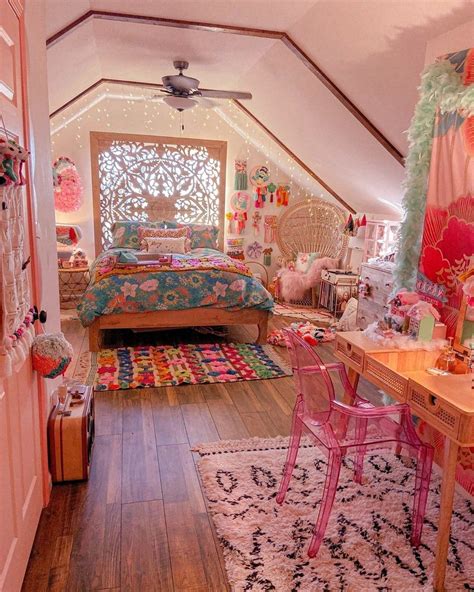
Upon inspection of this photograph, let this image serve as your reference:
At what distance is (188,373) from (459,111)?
8.33 feet

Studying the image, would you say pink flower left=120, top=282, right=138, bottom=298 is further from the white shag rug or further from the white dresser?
the white dresser

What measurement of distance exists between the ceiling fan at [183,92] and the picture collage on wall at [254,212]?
2279 millimetres

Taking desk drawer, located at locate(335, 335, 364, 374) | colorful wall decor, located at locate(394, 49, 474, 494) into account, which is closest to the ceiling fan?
colorful wall decor, located at locate(394, 49, 474, 494)

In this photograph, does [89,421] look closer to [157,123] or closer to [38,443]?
[38,443]

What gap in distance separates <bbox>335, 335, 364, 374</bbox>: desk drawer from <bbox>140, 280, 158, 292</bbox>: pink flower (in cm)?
209

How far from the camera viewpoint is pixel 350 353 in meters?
2.21

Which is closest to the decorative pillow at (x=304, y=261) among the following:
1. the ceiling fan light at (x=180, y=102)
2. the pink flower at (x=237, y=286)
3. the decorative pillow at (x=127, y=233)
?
the decorative pillow at (x=127, y=233)

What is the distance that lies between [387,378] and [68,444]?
4.97 feet

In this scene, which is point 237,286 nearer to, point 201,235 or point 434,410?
point 201,235

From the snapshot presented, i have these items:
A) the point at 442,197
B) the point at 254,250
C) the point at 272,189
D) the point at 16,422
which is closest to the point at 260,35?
the point at 442,197

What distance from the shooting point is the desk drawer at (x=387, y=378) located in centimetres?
187

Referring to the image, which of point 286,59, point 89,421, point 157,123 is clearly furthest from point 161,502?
point 157,123

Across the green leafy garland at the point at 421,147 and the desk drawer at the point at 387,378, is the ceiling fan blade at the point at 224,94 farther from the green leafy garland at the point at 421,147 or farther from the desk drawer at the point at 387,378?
the desk drawer at the point at 387,378

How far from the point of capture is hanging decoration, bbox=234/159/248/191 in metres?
6.29
